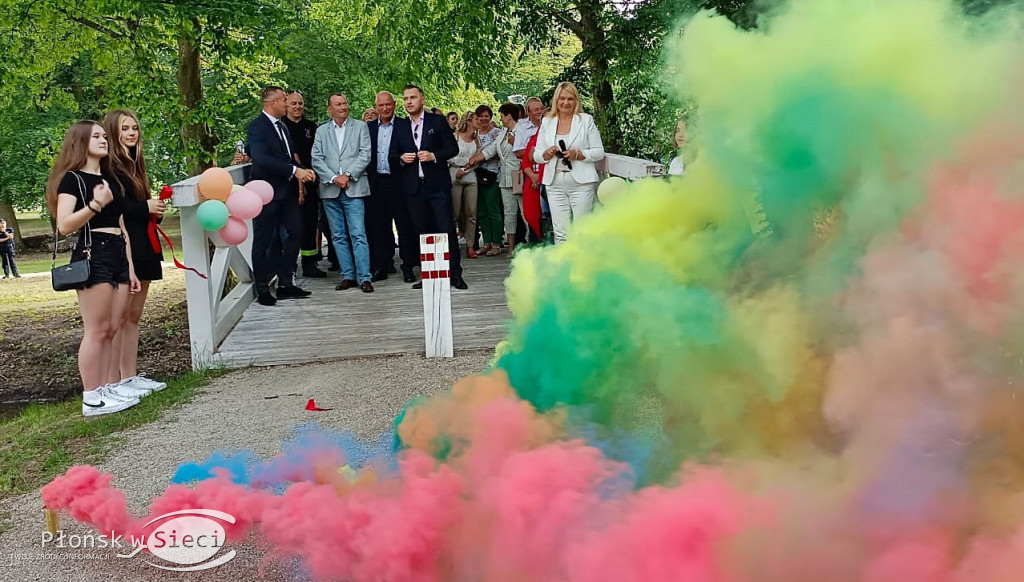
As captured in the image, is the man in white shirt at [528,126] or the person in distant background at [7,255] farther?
the person in distant background at [7,255]

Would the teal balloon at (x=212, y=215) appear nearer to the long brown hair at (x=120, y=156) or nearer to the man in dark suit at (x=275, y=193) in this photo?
the long brown hair at (x=120, y=156)

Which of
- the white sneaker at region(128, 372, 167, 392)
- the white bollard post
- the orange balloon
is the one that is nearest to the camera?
the white sneaker at region(128, 372, 167, 392)

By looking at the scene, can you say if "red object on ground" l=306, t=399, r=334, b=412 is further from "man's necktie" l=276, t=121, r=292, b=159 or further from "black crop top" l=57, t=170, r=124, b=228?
"man's necktie" l=276, t=121, r=292, b=159

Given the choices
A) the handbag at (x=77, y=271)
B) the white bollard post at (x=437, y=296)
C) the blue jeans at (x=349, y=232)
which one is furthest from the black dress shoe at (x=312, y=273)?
the handbag at (x=77, y=271)

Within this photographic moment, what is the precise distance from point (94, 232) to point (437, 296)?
2455 millimetres

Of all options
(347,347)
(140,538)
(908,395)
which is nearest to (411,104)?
(347,347)

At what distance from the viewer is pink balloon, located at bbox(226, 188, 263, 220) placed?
672 centimetres

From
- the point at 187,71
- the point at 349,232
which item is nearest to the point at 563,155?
the point at 349,232

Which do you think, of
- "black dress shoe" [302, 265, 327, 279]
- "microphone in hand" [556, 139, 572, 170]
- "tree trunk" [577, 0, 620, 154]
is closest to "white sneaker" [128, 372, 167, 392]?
"microphone in hand" [556, 139, 572, 170]

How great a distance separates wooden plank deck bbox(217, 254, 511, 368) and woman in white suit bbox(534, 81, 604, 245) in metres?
1.09

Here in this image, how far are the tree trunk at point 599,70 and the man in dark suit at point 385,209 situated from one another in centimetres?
213

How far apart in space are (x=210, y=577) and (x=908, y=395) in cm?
245

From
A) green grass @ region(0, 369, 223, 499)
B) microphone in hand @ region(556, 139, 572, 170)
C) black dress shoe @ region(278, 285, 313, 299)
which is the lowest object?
green grass @ region(0, 369, 223, 499)

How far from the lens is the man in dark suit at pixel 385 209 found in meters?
8.60
